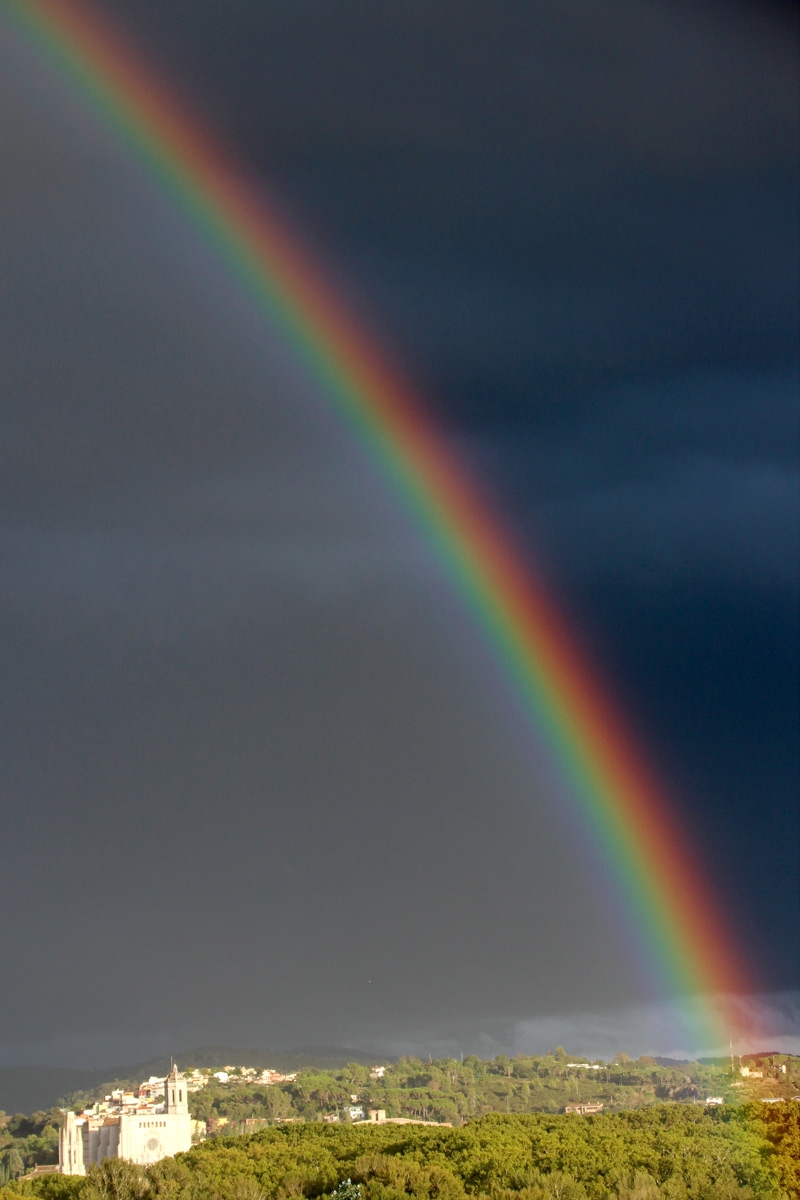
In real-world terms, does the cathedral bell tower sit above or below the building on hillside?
above

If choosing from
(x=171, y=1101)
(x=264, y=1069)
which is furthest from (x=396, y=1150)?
→ (x=264, y=1069)

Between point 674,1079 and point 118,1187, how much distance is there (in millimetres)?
94786

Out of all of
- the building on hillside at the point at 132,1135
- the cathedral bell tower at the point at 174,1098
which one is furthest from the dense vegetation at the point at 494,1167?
the cathedral bell tower at the point at 174,1098

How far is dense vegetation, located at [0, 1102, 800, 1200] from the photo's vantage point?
108 feet

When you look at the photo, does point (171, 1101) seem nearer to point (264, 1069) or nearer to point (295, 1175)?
point (295, 1175)

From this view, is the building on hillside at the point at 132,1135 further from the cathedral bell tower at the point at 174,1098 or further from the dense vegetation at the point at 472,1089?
the dense vegetation at the point at 472,1089

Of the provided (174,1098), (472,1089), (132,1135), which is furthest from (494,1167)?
(472,1089)

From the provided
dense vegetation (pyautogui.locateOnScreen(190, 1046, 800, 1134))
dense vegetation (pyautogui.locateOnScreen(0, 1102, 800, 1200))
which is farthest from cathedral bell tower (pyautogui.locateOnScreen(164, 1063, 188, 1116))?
dense vegetation (pyautogui.locateOnScreen(0, 1102, 800, 1200))

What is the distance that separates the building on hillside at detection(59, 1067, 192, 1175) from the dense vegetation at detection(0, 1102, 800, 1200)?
50.3 feet

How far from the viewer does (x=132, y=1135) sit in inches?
2643

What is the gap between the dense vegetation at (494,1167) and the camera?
108 feet

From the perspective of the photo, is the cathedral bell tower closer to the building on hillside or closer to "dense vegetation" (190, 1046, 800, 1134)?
the building on hillside

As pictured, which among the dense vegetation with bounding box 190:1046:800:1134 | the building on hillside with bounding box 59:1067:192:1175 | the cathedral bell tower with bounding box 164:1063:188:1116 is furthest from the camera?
the dense vegetation with bounding box 190:1046:800:1134

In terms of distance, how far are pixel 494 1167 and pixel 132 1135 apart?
118ft
